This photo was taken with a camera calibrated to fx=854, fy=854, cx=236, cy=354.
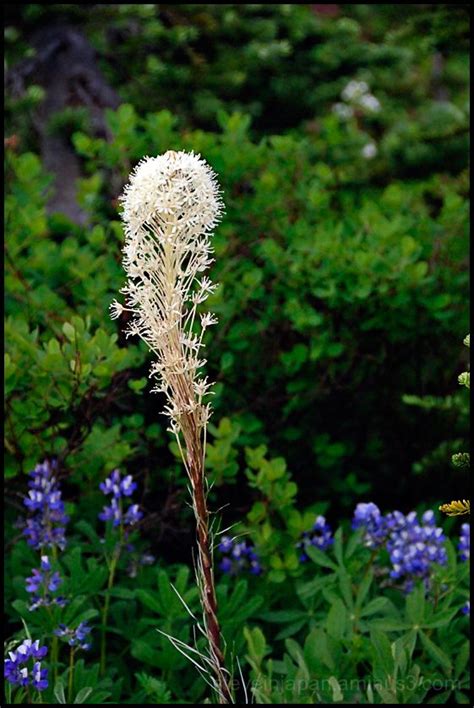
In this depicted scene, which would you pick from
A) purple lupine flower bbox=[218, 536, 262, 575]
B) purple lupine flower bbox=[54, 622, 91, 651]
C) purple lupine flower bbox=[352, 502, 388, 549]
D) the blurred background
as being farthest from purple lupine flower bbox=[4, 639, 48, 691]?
purple lupine flower bbox=[352, 502, 388, 549]

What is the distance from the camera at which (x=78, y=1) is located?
5.49 m

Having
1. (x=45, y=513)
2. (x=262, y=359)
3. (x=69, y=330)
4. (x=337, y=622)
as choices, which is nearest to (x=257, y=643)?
(x=337, y=622)

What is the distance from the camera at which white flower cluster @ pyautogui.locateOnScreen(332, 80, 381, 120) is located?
823 centimetres

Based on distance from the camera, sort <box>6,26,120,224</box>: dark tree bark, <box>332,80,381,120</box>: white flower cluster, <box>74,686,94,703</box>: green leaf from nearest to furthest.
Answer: <box>74,686,94,703</box>: green leaf, <box>6,26,120,224</box>: dark tree bark, <box>332,80,381,120</box>: white flower cluster

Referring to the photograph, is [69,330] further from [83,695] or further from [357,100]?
[357,100]

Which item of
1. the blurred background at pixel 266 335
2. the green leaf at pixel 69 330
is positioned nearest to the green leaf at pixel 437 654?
the blurred background at pixel 266 335

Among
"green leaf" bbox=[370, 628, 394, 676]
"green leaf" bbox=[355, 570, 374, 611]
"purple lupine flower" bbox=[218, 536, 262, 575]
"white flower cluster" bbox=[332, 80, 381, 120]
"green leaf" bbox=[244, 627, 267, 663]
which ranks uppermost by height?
"white flower cluster" bbox=[332, 80, 381, 120]

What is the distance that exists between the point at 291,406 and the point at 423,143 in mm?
2803

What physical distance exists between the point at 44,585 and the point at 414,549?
1.13m

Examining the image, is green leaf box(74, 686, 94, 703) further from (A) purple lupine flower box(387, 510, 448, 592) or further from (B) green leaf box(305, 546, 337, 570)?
(A) purple lupine flower box(387, 510, 448, 592)

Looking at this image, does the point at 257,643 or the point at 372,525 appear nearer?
the point at 257,643

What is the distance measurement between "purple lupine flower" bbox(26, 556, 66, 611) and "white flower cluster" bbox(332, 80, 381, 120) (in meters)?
6.06

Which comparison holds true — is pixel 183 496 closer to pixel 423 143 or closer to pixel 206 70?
pixel 423 143

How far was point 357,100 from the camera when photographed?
28.5 feet
